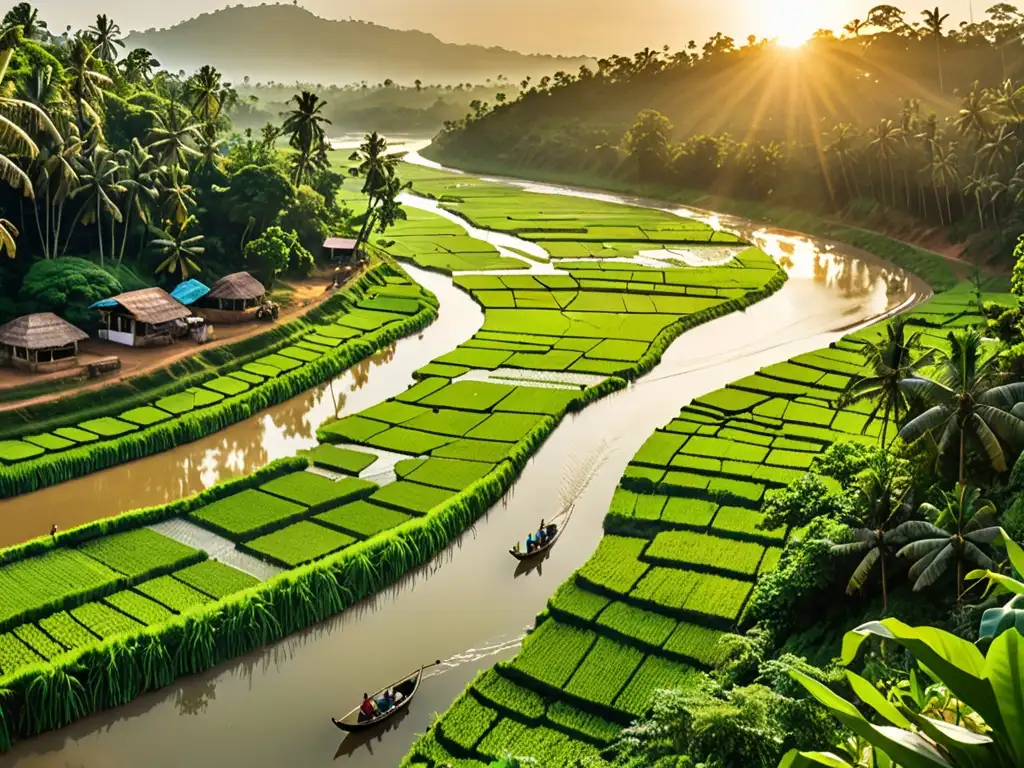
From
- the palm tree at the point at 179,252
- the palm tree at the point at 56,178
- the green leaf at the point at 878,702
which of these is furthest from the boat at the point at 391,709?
the palm tree at the point at 179,252

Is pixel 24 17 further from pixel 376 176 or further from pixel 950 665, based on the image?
pixel 950 665

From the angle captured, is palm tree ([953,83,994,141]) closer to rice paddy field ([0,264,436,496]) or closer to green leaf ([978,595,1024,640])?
Answer: rice paddy field ([0,264,436,496])

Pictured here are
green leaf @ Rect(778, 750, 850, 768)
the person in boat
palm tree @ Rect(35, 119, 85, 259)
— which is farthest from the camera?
palm tree @ Rect(35, 119, 85, 259)

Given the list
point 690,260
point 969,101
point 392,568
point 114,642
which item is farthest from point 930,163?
point 114,642

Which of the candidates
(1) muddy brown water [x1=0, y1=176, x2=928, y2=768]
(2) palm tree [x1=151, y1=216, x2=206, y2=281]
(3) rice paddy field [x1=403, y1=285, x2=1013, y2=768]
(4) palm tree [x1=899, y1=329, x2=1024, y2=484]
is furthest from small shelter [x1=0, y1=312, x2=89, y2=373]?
(4) palm tree [x1=899, y1=329, x2=1024, y2=484]

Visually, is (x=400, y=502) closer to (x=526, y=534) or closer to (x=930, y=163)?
(x=526, y=534)

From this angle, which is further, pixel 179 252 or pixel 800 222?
pixel 800 222

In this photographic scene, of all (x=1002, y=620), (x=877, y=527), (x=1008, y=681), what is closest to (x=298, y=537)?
(x=877, y=527)
